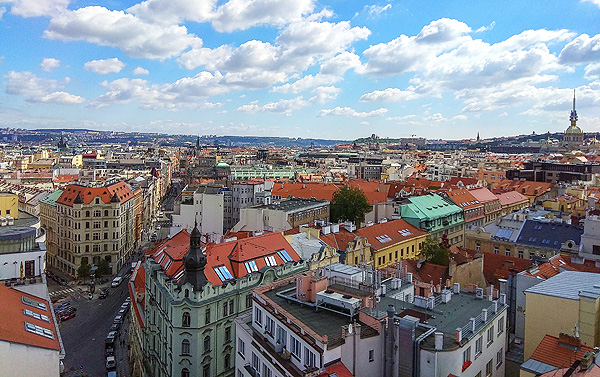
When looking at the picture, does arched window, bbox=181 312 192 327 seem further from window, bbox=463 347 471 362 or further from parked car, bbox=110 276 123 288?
parked car, bbox=110 276 123 288

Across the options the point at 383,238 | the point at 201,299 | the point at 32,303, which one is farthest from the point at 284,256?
the point at 32,303

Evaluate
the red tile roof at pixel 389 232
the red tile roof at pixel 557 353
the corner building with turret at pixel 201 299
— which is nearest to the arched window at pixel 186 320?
the corner building with turret at pixel 201 299

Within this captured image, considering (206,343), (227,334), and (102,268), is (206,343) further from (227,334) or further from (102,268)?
(102,268)

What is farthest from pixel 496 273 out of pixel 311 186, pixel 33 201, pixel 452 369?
pixel 33 201

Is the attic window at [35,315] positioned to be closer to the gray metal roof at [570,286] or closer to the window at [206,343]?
the window at [206,343]

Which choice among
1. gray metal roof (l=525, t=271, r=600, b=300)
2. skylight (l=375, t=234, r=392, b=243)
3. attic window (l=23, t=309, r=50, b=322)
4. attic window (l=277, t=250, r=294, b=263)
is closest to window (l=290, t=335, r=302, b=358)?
gray metal roof (l=525, t=271, r=600, b=300)

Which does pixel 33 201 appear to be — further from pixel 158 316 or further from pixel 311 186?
pixel 158 316
